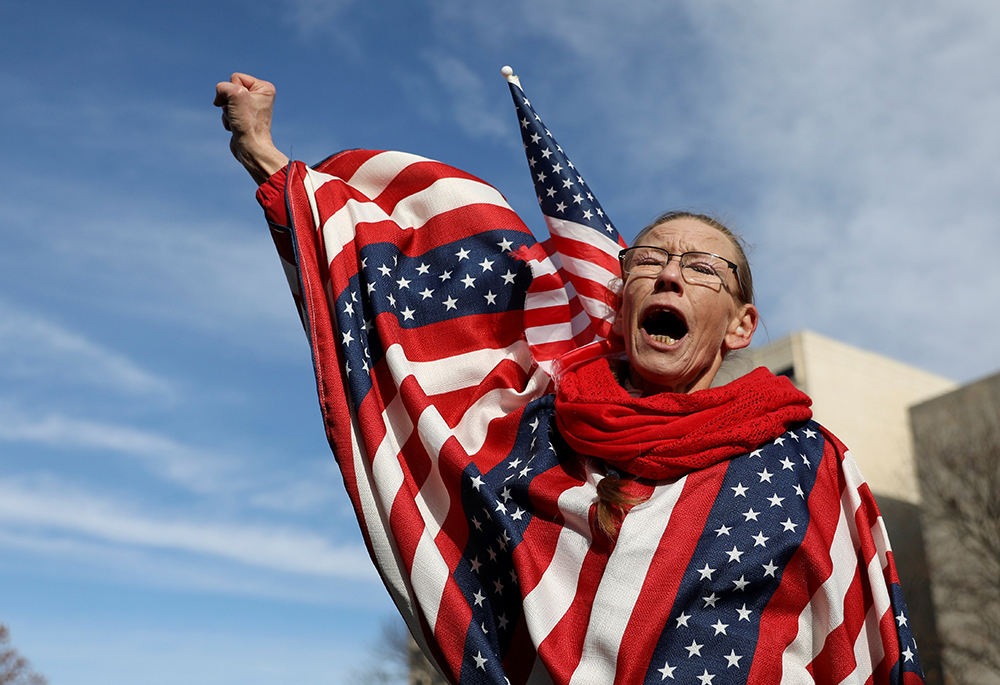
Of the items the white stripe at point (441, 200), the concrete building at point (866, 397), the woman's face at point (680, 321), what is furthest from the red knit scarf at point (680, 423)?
the concrete building at point (866, 397)

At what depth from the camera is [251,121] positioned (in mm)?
3264

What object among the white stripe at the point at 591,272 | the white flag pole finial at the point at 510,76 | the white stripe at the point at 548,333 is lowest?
the white stripe at the point at 548,333

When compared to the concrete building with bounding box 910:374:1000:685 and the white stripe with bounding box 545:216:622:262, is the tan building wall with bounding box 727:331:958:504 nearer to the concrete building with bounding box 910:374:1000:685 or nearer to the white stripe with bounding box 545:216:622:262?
the concrete building with bounding box 910:374:1000:685

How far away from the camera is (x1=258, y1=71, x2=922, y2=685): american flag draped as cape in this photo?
243 cm

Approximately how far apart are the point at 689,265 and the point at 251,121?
65.0 inches

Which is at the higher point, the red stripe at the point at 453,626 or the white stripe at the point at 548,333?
the white stripe at the point at 548,333

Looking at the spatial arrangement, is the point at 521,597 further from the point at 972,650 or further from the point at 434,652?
the point at 972,650

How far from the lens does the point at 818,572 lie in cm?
248

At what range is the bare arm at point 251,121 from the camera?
10.6 ft

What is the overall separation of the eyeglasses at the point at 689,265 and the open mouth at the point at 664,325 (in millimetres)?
129

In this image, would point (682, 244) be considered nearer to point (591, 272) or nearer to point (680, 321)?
point (680, 321)

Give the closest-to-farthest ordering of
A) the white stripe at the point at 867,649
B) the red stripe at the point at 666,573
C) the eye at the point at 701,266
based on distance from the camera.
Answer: the red stripe at the point at 666,573 < the white stripe at the point at 867,649 < the eye at the point at 701,266

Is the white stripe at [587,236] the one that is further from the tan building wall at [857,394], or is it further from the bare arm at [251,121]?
the tan building wall at [857,394]

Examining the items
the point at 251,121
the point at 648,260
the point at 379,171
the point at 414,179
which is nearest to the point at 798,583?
the point at 648,260
